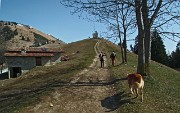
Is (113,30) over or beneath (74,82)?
over

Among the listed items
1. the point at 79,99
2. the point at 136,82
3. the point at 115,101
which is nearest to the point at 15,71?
the point at 79,99

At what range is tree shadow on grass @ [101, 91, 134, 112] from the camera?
59.0 feet

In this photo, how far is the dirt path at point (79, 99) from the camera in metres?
17.7

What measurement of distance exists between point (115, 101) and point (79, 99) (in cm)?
228

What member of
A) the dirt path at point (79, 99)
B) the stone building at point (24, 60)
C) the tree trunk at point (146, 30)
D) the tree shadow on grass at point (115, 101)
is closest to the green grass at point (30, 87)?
the dirt path at point (79, 99)

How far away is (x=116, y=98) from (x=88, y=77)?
8188 millimetres

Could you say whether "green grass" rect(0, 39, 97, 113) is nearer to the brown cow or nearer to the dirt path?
the dirt path

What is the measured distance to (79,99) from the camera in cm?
1966

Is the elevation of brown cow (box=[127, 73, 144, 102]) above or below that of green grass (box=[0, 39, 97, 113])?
above

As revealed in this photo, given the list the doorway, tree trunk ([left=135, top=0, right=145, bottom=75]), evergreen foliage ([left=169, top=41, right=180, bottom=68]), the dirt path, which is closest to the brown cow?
the dirt path

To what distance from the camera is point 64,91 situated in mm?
21453

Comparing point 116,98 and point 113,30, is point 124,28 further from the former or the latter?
point 116,98

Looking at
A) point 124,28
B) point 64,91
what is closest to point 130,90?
point 64,91

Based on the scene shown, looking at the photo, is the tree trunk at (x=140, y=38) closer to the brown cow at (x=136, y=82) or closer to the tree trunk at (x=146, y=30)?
the tree trunk at (x=146, y=30)
